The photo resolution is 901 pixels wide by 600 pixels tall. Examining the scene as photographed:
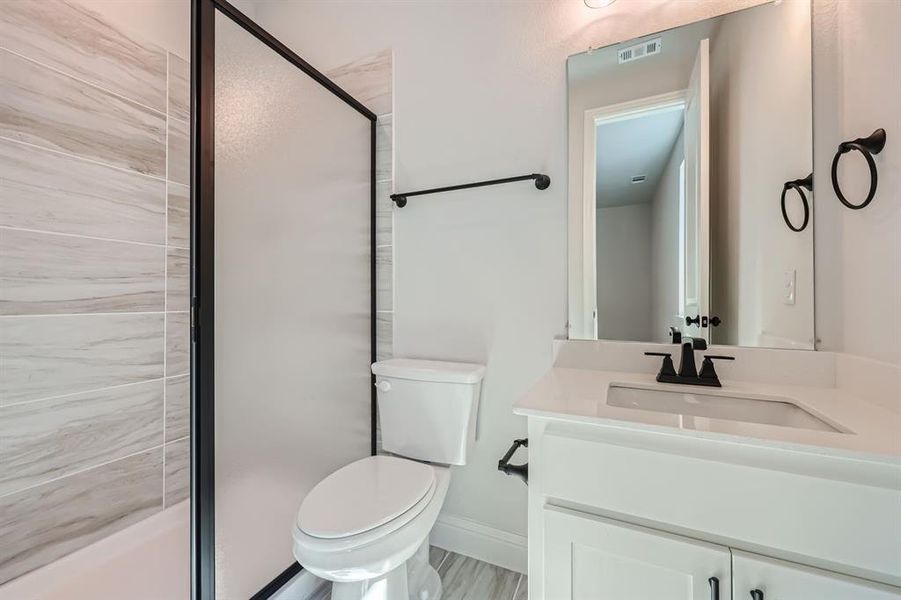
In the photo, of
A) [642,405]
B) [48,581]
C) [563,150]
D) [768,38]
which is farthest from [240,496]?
[768,38]

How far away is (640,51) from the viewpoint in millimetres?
1204

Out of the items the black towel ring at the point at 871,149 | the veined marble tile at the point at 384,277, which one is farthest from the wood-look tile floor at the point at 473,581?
the black towel ring at the point at 871,149

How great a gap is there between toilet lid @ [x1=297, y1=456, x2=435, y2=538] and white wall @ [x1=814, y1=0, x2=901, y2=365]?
1.22 m

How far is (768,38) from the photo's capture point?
1073 millimetres

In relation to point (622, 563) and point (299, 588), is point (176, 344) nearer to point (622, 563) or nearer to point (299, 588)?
point (299, 588)

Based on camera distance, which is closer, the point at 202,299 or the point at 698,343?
the point at 202,299

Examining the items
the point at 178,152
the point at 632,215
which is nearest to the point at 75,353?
the point at 178,152

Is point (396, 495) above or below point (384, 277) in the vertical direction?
below

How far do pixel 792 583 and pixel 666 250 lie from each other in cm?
89

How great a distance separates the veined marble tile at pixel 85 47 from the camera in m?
1.14

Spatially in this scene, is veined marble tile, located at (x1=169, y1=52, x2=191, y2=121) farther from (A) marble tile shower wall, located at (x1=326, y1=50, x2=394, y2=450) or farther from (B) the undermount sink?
(B) the undermount sink

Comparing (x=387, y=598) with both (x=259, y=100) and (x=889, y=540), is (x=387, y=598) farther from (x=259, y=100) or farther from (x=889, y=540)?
(x=259, y=100)

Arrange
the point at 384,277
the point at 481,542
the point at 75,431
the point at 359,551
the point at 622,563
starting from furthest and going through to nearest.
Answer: the point at 384,277 → the point at 481,542 → the point at 75,431 → the point at 359,551 → the point at 622,563

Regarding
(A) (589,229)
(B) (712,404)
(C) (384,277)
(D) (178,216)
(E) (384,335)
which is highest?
(D) (178,216)
